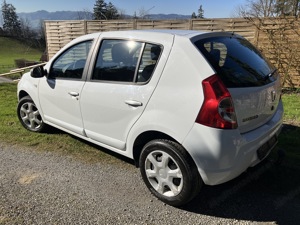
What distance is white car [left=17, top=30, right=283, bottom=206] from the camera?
2.44 m

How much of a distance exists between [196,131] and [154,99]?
0.51 metres

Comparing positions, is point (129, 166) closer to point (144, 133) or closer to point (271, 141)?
point (144, 133)

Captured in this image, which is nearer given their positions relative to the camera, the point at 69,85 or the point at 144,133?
the point at 144,133

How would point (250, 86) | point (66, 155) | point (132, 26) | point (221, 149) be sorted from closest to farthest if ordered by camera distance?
point (221, 149), point (250, 86), point (66, 155), point (132, 26)

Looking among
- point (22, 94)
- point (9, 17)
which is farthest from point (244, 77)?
point (9, 17)

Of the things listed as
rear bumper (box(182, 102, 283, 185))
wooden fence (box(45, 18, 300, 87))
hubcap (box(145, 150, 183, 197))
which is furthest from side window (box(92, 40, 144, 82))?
wooden fence (box(45, 18, 300, 87))

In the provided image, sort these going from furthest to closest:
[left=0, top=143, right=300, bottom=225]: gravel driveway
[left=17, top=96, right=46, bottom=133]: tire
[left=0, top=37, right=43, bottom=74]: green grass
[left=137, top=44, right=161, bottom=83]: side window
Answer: [left=0, top=37, right=43, bottom=74]: green grass
[left=17, top=96, right=46, bottom=133]: tire
[left=137, top=44, right=161, bottom=83]: side window
[left=0, top=143, right=300, bottom=225]: gravel driveway

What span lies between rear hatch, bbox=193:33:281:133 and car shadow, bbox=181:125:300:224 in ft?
2.51

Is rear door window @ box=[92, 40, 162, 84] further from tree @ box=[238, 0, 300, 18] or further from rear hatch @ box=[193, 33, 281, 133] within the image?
tree @ box=[238, 0, 300, 18]

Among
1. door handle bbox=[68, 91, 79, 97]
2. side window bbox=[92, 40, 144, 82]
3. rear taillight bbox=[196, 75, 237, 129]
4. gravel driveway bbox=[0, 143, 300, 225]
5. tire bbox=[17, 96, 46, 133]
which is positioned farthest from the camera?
tire bbox=[17, 96, 46, 133]

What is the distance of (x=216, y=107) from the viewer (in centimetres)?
237

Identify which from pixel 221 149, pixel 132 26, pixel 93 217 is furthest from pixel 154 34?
pixel 132 26

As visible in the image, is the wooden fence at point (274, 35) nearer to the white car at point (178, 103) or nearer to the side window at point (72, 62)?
the white car at point (178, 103)

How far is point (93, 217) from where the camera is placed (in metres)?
2.70
